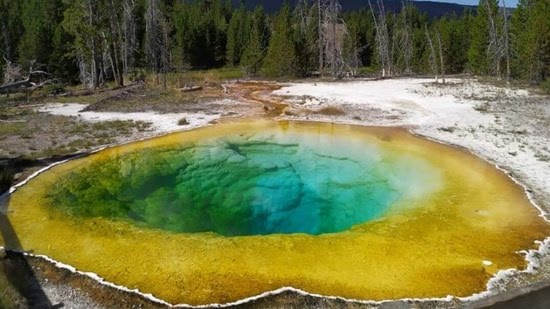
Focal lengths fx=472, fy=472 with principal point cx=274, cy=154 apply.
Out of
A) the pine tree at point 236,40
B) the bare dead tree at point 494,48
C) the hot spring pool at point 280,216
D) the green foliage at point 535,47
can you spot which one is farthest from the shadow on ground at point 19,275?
the pine tree at point 236,40

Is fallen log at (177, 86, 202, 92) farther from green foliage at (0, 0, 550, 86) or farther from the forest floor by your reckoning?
green foliage at (0, 0, 550, 86)

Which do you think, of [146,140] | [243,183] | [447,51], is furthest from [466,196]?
[447,51]

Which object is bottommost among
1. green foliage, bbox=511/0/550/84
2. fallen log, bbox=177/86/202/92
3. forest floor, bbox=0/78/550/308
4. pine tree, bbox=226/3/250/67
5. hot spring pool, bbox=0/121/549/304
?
hot spring pool, bbox=0/121/549/304

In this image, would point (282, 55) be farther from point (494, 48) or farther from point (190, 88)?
point (494, 48)

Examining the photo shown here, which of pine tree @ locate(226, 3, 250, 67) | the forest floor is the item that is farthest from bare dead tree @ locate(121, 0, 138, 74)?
pine tree @ locate(226, 3, 250, 67)

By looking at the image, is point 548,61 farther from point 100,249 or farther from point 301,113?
point 100,249

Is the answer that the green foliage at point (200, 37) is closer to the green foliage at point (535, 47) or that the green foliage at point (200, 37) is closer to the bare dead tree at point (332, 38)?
the bare dead tree at point (332, 38)

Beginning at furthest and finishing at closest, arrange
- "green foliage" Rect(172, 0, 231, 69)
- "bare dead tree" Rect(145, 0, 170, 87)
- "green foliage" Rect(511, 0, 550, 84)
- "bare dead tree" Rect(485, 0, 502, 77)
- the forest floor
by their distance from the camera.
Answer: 1. "green foliage" Rect(172, 0, 231, 69)
2. "bare dead tree" Rect(485, 0, 502, 77)
3. "green foliage" Rect(511, 0, 550, 84)
4. "bare dead tree" Rect(145, 0, 170, 87)
5. the forest floor
